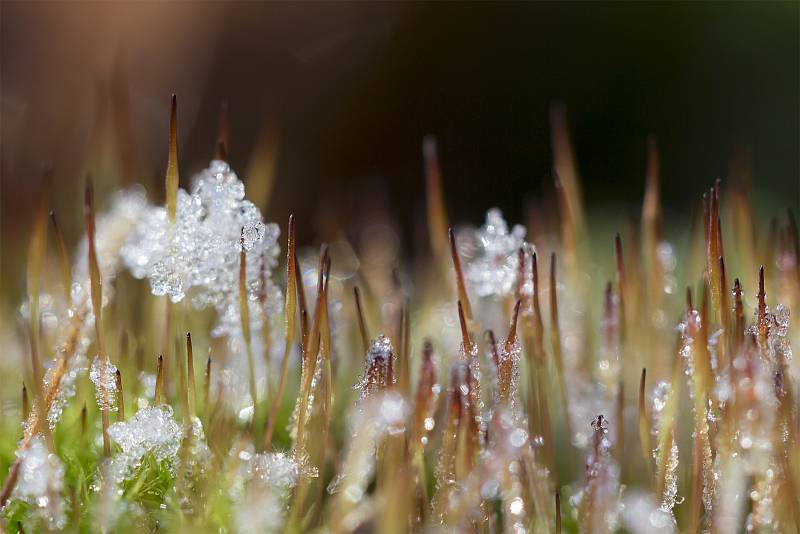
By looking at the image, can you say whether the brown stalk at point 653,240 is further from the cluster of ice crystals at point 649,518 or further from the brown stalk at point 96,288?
the brown stalk at point 96,288

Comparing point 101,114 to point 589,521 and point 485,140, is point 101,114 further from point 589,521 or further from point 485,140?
point 485,140

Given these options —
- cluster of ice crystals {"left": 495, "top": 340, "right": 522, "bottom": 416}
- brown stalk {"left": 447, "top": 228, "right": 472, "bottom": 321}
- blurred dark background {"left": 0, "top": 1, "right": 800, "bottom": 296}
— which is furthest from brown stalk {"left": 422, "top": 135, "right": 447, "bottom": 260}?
blurred dark background {"left": 0, "top": 1, "right": 800, "bottom": 296}

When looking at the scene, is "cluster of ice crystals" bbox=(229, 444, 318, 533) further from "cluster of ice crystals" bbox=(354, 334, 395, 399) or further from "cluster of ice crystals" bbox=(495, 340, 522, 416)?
"cluster of ice crystals" bbox=(495, 340, 522, 416)

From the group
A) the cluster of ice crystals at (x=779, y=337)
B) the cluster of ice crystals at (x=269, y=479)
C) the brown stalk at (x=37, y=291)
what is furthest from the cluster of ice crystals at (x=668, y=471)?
the brown stalk at (x=37, y=291)

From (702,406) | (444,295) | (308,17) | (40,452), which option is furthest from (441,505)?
(308,17)

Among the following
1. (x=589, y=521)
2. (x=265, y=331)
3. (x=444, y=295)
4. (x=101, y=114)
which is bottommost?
(x=589, y=521)
